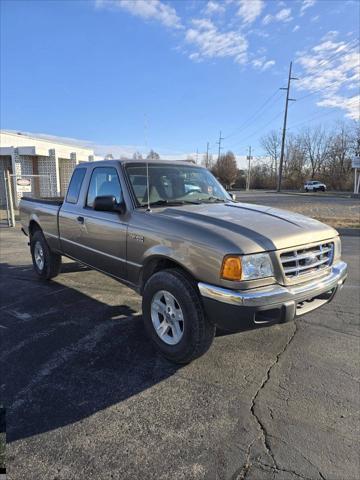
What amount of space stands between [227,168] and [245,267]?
85.7 meters

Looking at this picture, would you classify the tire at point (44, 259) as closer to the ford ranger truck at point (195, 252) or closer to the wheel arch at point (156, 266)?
the ford ranger truck at point (195, 252)

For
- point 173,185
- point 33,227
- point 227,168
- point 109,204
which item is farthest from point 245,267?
point 227,168

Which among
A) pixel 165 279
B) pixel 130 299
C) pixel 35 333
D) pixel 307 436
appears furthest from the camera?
pixel 130 299

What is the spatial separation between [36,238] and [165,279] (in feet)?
12.8

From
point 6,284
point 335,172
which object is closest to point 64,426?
point 6,284

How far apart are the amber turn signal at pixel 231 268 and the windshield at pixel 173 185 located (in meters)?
1.42

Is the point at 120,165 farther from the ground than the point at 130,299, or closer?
farther from the ground

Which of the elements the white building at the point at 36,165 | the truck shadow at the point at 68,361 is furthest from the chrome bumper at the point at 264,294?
the white building at the point at 36,165

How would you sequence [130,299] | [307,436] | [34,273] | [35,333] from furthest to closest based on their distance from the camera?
[34,273]
[130,299]
[35,333]
[307,436]

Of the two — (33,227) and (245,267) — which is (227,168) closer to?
(33,227)

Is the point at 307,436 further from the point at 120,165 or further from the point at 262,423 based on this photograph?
the point at 120,165

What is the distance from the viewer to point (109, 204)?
3771 mm

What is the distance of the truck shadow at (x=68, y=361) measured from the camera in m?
2.77

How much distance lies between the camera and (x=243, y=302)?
280cm
